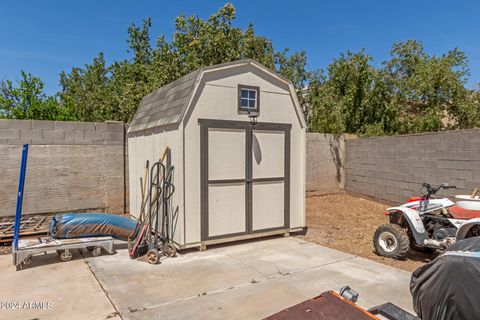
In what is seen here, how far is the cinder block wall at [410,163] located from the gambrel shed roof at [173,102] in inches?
154

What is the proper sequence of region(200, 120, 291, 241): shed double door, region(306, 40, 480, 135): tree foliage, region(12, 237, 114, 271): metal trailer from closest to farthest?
region(12, 237, 114, 271): metal trailer, region(200, 120, 291, 241): shed double door, region(306, 40, 480, 135): tree foliage

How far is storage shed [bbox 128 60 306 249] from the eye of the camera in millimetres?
4922

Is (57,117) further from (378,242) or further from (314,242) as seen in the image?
(378,242)

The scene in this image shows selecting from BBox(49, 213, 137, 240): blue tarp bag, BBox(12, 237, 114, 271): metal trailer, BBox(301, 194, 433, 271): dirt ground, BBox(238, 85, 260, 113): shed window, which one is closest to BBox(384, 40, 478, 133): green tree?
BBox(301, 194, 433, 271): dirt ground

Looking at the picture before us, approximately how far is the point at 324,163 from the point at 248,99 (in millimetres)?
5610

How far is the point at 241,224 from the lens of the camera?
17.7 ft

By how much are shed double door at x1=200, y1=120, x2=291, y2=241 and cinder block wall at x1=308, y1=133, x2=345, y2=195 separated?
14.3 ft

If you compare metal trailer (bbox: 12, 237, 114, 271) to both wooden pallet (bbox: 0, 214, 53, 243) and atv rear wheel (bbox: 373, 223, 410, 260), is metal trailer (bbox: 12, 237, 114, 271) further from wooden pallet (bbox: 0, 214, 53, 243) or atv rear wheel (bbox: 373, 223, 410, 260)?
atv rear wheel (bbox: 373, 223, 410, 260)

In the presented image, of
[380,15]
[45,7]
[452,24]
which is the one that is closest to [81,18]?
[45,7]

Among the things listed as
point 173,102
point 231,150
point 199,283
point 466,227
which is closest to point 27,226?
point 173,102

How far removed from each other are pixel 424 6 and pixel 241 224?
11875 millimetres

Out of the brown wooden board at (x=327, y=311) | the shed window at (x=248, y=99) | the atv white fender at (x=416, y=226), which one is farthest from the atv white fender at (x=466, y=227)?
the shed window at (x=248, y=99)

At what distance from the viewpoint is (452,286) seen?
5.43ft

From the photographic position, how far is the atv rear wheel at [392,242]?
184 inches
